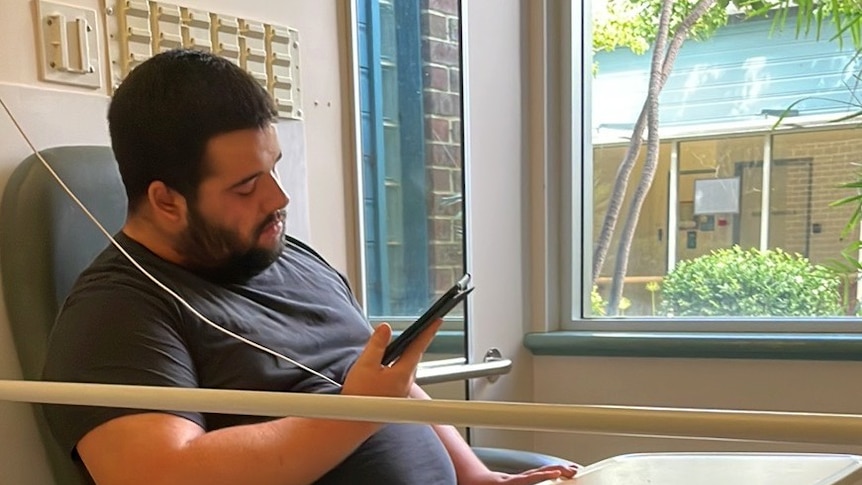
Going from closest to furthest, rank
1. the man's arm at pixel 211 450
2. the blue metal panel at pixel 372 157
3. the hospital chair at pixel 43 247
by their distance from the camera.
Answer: the man's arm at pixel 211 450
the hospital chair at pixel 43 247
the blue metal panel at pixel 372 157

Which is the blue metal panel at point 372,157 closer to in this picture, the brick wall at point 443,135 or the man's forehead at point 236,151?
the brick wall at point 443,135

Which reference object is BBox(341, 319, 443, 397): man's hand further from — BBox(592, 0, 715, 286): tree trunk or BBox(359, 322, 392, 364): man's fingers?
BBox(592, 0, 715, 286): tree trunk

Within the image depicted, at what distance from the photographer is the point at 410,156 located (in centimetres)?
181

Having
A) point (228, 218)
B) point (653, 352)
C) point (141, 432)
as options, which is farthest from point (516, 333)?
point (141, 432)

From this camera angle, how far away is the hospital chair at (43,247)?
3.16 ft

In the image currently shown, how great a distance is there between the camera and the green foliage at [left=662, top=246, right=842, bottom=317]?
1.93 meters

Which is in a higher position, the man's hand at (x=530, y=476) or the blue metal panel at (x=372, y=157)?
the blue metal panel at (x=372, y=157)

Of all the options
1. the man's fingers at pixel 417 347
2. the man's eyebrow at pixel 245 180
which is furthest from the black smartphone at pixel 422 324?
the man's eyebrow at pixel 245 180

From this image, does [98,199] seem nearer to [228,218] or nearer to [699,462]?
[228,218]

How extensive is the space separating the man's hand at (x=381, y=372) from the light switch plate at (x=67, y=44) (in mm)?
576

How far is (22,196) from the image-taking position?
963 millimetres

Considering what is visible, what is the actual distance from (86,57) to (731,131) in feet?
5.02

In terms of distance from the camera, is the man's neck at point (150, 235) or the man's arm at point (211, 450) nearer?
the man's arm at point (211, 450)

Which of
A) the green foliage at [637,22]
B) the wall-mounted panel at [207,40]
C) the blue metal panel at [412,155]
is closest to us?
the wall-mounted panel at [207,40]
